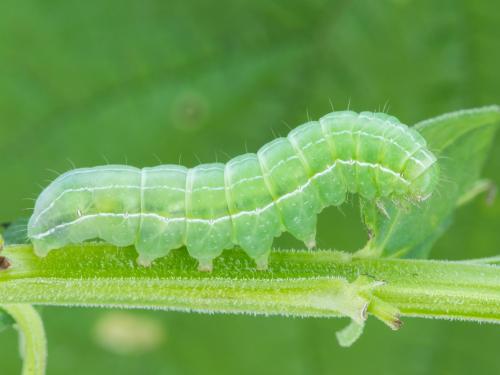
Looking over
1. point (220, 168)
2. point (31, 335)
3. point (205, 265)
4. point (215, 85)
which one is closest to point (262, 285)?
point (205, 265)

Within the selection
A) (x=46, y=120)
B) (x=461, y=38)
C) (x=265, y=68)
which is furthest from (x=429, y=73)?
(x=46, y=120)

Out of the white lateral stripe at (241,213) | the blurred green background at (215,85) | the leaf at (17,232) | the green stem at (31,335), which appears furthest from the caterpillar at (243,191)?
the blurred green background at (215,85)

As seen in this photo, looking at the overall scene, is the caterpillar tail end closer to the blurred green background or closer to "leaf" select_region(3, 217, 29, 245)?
"leaf" select_region(3, 217, 29, 245)

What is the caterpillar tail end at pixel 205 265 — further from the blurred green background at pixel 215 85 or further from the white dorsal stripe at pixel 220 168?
the blurred green background at pixel 215 85

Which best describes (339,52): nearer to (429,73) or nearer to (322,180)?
(429,73)

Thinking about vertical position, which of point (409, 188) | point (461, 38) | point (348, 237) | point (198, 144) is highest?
point (461, 38)
